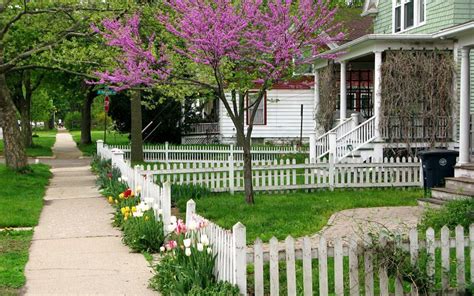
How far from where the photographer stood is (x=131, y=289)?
24.3 ft

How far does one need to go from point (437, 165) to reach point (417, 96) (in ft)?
18.7

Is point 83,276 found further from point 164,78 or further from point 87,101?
point 87,101

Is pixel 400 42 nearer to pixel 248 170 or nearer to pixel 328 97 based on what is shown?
pixel 328 97

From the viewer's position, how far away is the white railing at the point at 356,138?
1942 cm

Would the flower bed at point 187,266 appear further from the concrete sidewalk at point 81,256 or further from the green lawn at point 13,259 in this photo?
the green lawn at point 13,259

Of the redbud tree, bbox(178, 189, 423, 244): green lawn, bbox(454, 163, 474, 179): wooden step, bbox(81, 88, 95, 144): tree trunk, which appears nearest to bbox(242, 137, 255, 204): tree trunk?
the redbud tree

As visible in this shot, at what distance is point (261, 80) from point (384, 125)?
24.2 feet

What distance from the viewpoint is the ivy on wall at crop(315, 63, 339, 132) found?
24000 millimetres

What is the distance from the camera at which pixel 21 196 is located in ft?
52.2

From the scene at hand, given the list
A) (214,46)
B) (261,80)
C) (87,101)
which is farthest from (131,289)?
(87,101)

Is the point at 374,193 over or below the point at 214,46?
below

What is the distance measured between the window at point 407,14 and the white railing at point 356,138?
469 cm

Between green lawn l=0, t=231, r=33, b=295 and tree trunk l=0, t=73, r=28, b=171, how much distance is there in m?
8.96

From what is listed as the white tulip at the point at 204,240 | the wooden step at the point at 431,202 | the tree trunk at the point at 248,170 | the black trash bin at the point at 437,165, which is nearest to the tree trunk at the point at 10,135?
the tree trunk at the point at 248,170
